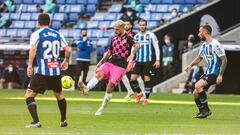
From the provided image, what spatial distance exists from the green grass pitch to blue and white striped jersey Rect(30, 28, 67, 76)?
1.09 metres

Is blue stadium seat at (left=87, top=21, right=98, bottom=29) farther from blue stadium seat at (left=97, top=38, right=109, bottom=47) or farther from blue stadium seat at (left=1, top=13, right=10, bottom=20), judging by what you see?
blue stadium seat at (left=1, top=13, right=10, bottom=20)

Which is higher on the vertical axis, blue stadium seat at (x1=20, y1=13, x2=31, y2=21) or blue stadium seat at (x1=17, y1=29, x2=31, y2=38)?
blue stadium seat at (x1=20, y1=13, x2=31, y2=21)

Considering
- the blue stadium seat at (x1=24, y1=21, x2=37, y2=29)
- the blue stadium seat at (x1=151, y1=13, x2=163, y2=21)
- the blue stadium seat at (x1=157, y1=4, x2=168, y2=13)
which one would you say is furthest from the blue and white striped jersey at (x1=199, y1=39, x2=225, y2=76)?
the blue stadium seat at (x1=24, y1=21, x2=37, y2=29)

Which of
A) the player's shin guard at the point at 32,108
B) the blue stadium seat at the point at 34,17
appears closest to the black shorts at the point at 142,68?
the player's shin guard at the point at 32,108

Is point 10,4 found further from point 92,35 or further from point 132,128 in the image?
point 132,128

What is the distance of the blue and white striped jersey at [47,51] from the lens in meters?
14.6

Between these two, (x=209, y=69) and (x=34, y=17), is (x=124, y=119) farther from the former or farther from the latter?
(x=34, y=17)

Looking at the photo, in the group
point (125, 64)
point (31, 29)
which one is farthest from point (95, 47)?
point (125, 64)

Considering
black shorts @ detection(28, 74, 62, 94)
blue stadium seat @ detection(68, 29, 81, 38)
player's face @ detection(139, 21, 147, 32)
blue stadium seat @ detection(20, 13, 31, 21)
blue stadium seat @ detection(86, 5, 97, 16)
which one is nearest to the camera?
black shorts @ detection(28, 74, 62, 94)

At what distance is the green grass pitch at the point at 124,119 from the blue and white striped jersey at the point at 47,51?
109cm

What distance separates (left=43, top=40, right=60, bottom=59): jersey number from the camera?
14617 millimetres

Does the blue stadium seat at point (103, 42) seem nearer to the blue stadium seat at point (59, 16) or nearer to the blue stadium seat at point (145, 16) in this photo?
the blue stadium seat at point (145, 16)

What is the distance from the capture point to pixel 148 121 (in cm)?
1638

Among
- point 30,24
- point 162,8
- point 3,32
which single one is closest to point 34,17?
point 30,24
